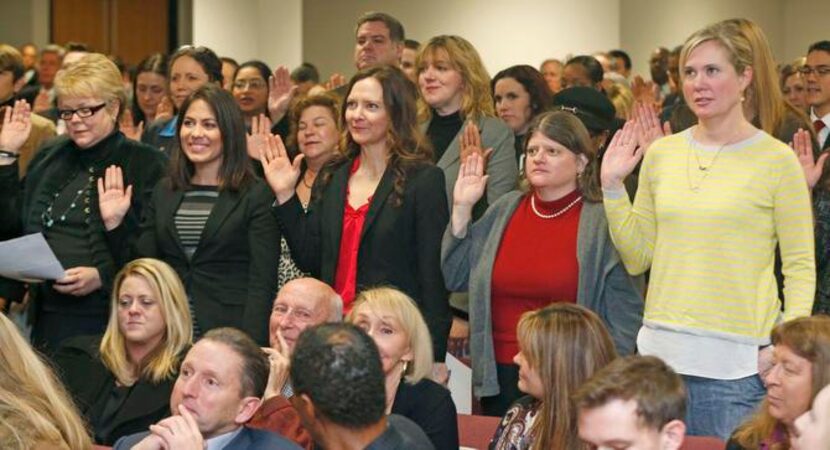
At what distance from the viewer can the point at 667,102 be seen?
28.8 ft

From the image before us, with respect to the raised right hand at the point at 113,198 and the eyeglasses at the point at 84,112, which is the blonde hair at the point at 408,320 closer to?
the raised right hand at the point at 113,198

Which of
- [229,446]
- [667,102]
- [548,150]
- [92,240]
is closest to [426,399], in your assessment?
[229,446]

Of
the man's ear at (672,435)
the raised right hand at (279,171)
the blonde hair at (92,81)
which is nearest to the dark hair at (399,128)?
the raised right hand at (279,171)

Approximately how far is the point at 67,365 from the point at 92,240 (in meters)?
0.60

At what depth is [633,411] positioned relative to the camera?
3.09m

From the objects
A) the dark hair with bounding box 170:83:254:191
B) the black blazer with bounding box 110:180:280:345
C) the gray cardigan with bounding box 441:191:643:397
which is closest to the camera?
the gray cardigan with bounding box 441:191:643:397

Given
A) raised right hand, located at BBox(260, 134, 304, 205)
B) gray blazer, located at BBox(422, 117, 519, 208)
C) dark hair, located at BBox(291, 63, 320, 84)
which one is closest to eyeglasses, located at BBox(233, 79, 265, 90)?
gray blazer, located at BBox(422, 117, 519, 208)

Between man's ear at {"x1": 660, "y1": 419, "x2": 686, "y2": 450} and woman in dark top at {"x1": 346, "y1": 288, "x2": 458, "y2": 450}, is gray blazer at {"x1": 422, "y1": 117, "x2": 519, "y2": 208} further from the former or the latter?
man's ear at {"x1": 660, "y1": 419, "x2": 686, "y2": 450}

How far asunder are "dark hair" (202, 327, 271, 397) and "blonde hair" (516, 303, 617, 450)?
27.1 inches

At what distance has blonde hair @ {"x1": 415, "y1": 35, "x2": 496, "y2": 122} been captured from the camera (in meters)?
5.66

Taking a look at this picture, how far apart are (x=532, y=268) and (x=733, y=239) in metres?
0.77

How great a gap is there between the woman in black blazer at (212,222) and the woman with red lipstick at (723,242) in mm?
1434

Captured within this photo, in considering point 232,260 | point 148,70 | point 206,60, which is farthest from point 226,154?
point 148,70

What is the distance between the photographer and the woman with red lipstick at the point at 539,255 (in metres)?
4.56
